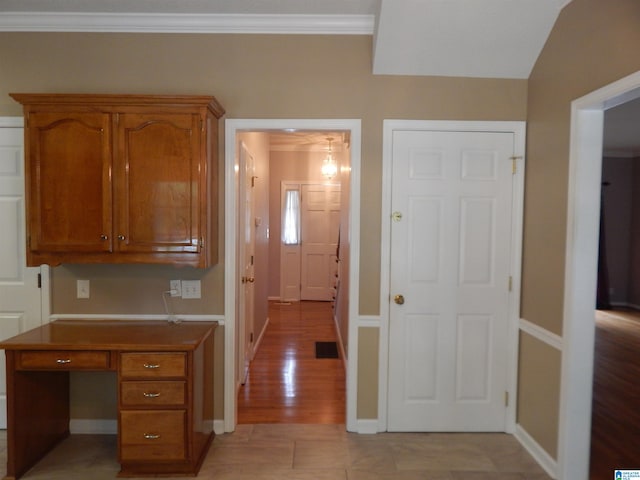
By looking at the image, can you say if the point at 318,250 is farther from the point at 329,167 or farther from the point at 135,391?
the point at 135,391

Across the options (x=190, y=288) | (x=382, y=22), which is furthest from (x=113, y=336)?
(x=382, y=22)

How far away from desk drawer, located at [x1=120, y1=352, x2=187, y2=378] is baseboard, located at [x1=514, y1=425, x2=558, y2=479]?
2.25 meters

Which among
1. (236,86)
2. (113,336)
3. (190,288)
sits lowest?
(113,336)

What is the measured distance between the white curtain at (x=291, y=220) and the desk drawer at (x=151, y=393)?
5080 millimetres

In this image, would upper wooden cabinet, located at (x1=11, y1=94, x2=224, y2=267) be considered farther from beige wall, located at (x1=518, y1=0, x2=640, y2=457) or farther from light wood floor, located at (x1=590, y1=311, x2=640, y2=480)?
light wood floor, located at (x1=590, y1=311, x2=640, y2=480)

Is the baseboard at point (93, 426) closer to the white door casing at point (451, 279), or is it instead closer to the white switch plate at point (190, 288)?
the white switch plate at point (190, 288)

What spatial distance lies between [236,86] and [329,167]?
12.8ft

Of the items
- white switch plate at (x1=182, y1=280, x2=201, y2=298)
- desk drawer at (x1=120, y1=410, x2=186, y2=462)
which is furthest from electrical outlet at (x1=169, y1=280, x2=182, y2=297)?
desk drawer at (x1=120, y1=410, x2=186, y2=462)

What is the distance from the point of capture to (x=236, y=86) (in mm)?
2625

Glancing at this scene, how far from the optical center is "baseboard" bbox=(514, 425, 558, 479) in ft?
7.38

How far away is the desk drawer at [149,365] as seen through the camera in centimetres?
214

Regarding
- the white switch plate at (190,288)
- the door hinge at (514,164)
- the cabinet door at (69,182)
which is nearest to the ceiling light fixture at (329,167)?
the door hinge at (514,164)

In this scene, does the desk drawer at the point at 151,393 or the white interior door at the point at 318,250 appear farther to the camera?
the white interior door at the point at 318,250

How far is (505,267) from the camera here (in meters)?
2.68
